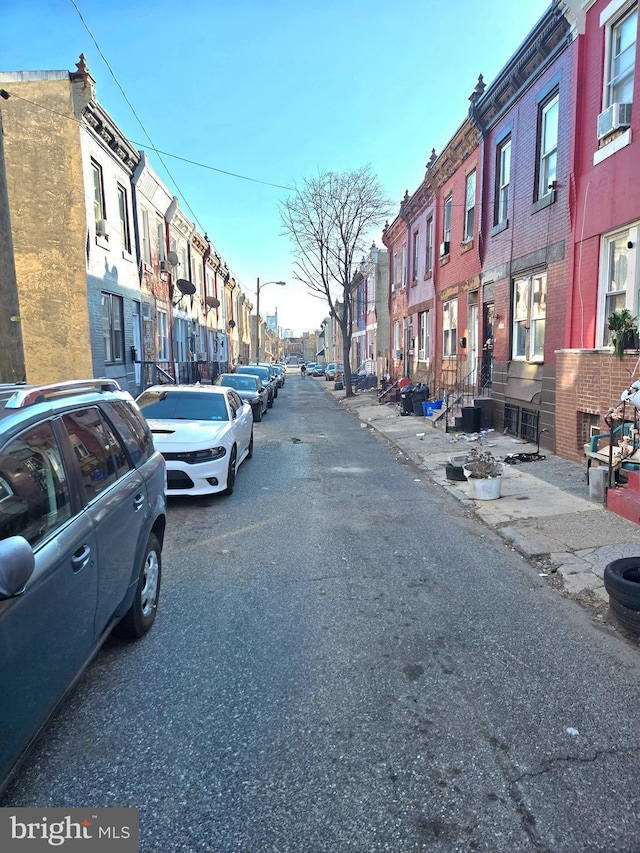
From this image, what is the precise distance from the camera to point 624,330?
8047mm

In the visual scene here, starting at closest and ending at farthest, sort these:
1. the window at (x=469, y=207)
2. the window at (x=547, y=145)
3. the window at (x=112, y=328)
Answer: the window at (x=547, y=145)
the window at (x=112, y=328)
the window at (x=469, y=207)

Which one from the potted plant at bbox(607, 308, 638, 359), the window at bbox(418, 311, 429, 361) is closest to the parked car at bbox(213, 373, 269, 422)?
the window at bbox(418, 311, 429, 361)

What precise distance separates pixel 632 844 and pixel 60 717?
279cm

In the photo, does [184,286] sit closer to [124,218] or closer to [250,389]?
[124,218]

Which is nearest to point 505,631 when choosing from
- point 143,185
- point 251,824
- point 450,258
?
point 251,824

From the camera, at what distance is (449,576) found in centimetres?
525

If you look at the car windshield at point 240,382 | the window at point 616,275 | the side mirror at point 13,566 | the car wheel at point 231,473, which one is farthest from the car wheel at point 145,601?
the car windshield at point 240,382

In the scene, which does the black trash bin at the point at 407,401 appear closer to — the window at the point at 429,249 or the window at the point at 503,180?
the window at the point at 429,249

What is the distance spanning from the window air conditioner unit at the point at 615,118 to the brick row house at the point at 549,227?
2cm

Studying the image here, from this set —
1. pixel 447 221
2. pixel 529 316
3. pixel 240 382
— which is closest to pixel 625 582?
pixel 529 316

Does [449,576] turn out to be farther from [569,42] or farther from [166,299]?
[166,299]

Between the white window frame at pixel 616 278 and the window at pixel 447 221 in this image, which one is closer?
the white window frame at pixel 616 278

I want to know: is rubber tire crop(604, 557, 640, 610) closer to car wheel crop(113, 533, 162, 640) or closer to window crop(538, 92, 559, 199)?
car wheel crop(113, 533, 162, 640)

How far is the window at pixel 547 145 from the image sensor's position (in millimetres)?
11223
